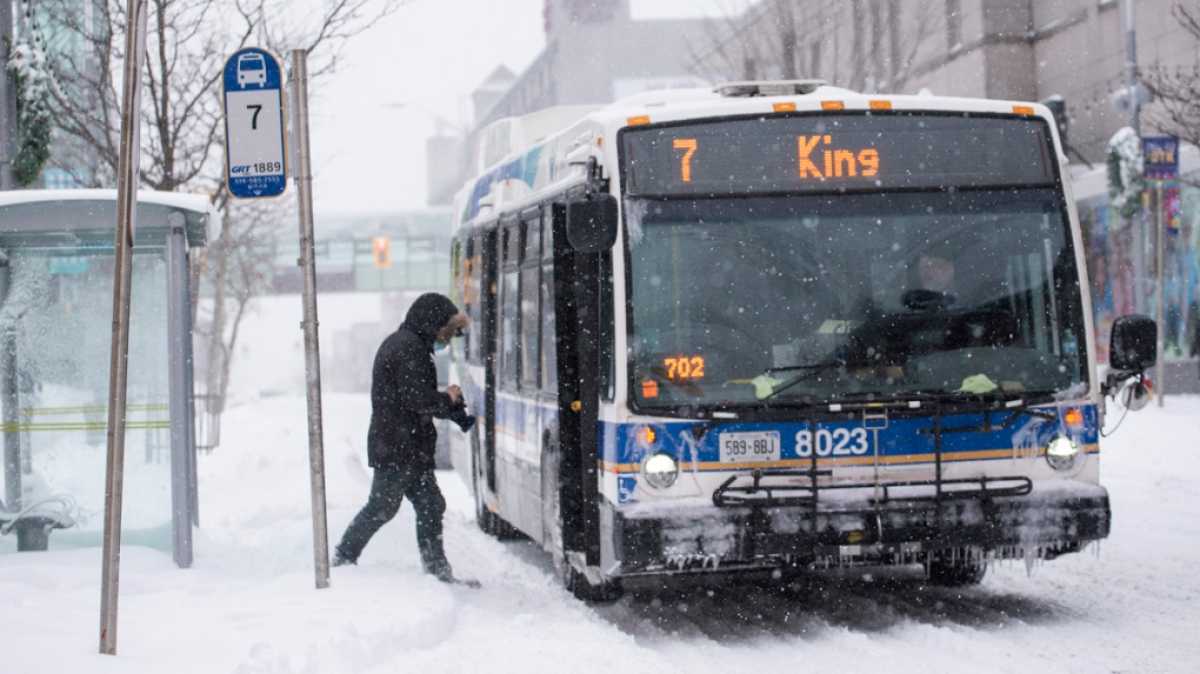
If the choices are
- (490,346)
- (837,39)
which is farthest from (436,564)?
(837,39)

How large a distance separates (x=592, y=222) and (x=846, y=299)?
4.62ft

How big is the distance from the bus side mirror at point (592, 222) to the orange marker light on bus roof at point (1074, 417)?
2611 mm

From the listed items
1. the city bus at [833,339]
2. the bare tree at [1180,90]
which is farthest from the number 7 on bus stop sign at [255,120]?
the bare tree at [1180,90]

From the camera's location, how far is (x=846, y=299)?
9375mm

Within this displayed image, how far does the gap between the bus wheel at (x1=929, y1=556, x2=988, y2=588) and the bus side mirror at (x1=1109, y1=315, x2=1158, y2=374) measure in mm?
1719

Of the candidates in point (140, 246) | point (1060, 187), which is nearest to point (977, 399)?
point (1060, 187)

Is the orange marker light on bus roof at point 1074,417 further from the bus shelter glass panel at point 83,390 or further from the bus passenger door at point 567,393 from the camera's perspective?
the bus shelter glass panel at point 83,390

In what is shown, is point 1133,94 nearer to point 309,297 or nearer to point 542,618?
point 542,618

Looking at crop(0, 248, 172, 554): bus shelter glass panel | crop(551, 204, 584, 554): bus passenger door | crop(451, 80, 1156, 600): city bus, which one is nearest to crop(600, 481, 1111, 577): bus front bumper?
crop(451, 80, 1156, 600): city bus

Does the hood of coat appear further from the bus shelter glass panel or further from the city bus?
the bus shelter glass panel

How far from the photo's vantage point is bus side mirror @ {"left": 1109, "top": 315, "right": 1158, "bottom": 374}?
9578 millimetres

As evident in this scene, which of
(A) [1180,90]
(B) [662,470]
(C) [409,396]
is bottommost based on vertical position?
(B) [662,470]

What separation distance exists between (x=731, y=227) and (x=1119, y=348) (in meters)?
2.21

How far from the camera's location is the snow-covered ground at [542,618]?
26.1 ft
